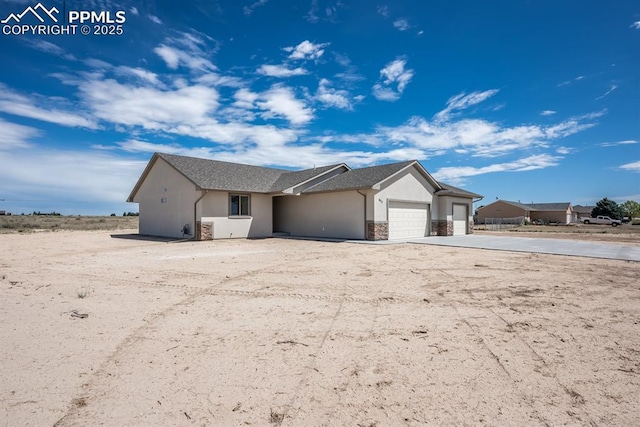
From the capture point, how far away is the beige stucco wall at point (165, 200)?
19203 mm

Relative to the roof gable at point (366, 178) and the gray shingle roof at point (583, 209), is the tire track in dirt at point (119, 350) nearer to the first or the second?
the roof gable at point (366, 178)

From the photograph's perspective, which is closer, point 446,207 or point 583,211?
point 446,207

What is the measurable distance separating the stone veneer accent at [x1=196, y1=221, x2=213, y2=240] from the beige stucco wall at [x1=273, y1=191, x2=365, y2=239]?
5.54m

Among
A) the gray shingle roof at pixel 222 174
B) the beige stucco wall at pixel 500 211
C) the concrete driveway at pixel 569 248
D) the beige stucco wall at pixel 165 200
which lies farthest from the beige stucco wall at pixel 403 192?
the beige stucco wall at pixel 500 211

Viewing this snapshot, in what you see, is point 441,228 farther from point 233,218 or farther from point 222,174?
point 222,174

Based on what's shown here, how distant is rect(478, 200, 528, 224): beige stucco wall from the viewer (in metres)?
60.5

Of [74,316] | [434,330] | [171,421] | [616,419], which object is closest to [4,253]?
[74,316]

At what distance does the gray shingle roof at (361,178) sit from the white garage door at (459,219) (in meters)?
6.00

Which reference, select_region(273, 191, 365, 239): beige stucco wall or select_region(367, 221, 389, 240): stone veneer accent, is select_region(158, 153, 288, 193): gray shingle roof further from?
select_region(367, 221, 389, 240): stone veneer accent

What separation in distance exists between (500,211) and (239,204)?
58707 millimetres

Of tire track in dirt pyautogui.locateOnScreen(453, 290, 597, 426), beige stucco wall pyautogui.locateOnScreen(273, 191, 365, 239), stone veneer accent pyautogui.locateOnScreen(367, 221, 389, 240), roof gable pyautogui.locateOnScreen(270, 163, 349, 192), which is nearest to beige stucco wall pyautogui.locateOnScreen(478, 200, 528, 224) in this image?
roof gable pyautogui.locateOnScreen(270, 163, 349, 192)

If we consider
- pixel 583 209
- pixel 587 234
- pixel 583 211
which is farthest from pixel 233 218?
pixel 583 209

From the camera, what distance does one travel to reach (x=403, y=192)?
63.6ft

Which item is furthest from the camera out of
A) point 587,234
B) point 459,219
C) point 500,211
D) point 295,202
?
point 500,211
